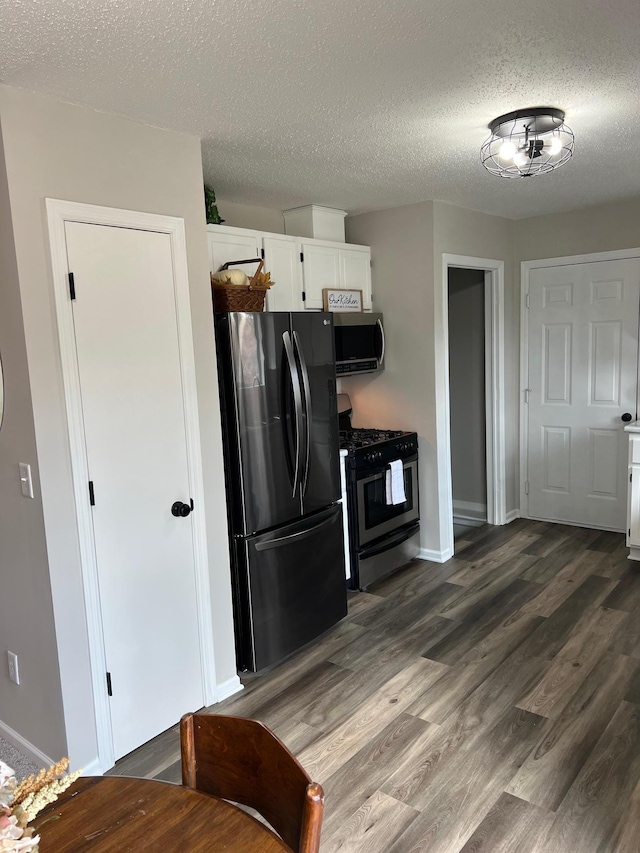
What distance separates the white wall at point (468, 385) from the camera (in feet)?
17.7

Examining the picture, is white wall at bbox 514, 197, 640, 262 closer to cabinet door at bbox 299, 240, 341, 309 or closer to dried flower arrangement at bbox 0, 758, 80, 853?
cabinet door at bbox 299, 240, 341, 309

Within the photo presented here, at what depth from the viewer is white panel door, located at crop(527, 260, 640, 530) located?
4785mm

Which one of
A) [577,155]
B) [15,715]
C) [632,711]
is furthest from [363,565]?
[577,155]

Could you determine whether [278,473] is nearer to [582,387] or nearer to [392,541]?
[392,541]

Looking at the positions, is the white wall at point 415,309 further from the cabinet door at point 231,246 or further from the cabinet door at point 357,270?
the cabinet door at point 231,246

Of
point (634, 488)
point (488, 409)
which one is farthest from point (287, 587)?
point (488, 409)

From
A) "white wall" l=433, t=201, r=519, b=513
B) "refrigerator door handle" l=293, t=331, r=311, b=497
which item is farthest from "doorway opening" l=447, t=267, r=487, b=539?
"refrigerator door handle" l=293, t=331, r=311, b=497

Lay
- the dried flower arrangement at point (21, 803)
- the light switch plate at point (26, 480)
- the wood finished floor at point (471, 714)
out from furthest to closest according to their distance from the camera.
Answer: the light switch plate at point (26, 480) → the wood finished floor at point (471, 714) → the dried flower arrangement at point (21, 803)

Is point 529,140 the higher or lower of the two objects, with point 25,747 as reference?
higher

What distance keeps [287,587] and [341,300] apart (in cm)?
201

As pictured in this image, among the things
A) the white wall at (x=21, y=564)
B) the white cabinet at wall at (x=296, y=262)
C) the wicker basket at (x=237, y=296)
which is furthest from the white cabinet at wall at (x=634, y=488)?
the white wall at (x=21, y=564)

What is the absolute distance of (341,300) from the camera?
4.25m

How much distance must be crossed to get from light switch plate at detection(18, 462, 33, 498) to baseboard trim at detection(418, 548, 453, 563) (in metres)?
3.06

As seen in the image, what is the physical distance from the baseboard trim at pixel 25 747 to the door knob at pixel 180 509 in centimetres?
107
